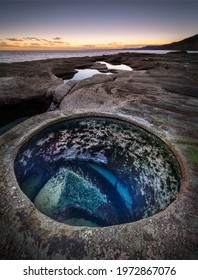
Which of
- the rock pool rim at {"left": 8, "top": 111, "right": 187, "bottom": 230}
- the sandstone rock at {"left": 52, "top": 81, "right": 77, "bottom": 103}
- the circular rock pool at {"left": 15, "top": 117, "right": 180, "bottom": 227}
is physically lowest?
the circular rock pool at {"left": 15, "top": 117, "right": 180, "bottom": 227}

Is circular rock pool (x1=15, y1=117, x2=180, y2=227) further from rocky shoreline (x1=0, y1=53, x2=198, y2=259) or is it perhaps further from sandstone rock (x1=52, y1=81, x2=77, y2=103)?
sandstone rock (x1=52, y1=81, x2=77, y2=103)

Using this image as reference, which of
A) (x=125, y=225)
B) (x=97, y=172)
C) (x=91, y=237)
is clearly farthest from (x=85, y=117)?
(x=91, y=237)

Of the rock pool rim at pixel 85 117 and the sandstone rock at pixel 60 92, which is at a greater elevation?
the sandstone rock at pixel 60 92

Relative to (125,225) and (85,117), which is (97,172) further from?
(125,225)

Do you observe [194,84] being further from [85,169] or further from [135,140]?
[85,169]

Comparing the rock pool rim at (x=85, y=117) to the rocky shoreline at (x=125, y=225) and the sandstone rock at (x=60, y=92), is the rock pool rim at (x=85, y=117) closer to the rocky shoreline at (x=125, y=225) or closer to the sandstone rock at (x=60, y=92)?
the rocky shoreline at (x=125, y=225)

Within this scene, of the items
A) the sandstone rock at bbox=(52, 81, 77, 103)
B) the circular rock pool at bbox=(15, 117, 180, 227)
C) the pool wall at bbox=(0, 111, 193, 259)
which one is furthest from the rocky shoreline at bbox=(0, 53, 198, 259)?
the sandstone rock at bbox=(52, 81, 77, 103)

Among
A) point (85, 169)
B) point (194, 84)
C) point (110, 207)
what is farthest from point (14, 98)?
point (194, 84)

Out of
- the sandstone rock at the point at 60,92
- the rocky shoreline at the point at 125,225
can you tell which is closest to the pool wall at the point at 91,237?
the rocky shoreline at the point at 125,225
